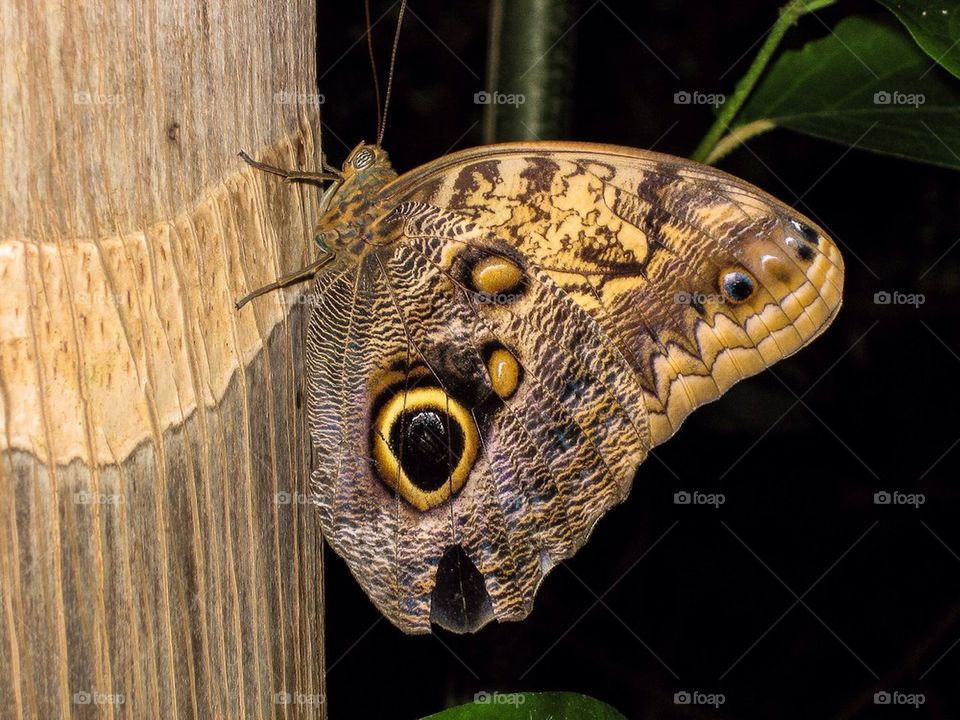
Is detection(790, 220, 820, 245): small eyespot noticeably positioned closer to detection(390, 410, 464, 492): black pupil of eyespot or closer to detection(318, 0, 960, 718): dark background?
detection(390, 410, 464, 492): black pupil of eyespot

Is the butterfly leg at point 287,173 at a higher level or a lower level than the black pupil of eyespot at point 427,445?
higher

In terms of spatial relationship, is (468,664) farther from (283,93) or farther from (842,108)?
(283,93)

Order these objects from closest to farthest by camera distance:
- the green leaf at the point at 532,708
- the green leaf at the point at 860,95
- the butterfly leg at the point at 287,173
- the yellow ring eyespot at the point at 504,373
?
the butterfly leg at the point at 287,173, the green leaf at the point at 532,708, the yellow ring eyespot at the point at 504,373, the green leaf at the point at 860,95

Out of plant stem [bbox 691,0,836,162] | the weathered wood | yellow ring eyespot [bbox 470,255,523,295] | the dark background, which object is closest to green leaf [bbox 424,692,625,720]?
the weathered wood

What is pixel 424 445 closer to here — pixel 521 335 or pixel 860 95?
pixel 521 335

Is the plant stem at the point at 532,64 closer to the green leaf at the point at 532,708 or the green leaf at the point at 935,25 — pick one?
the green leaf at the point at 935,25

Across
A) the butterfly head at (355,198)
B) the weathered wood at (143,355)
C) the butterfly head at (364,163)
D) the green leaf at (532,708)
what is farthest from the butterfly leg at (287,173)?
the green leaf at (532,708)

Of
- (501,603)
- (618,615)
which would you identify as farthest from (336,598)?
(501,603)

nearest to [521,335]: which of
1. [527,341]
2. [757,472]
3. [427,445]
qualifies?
[527,341]
